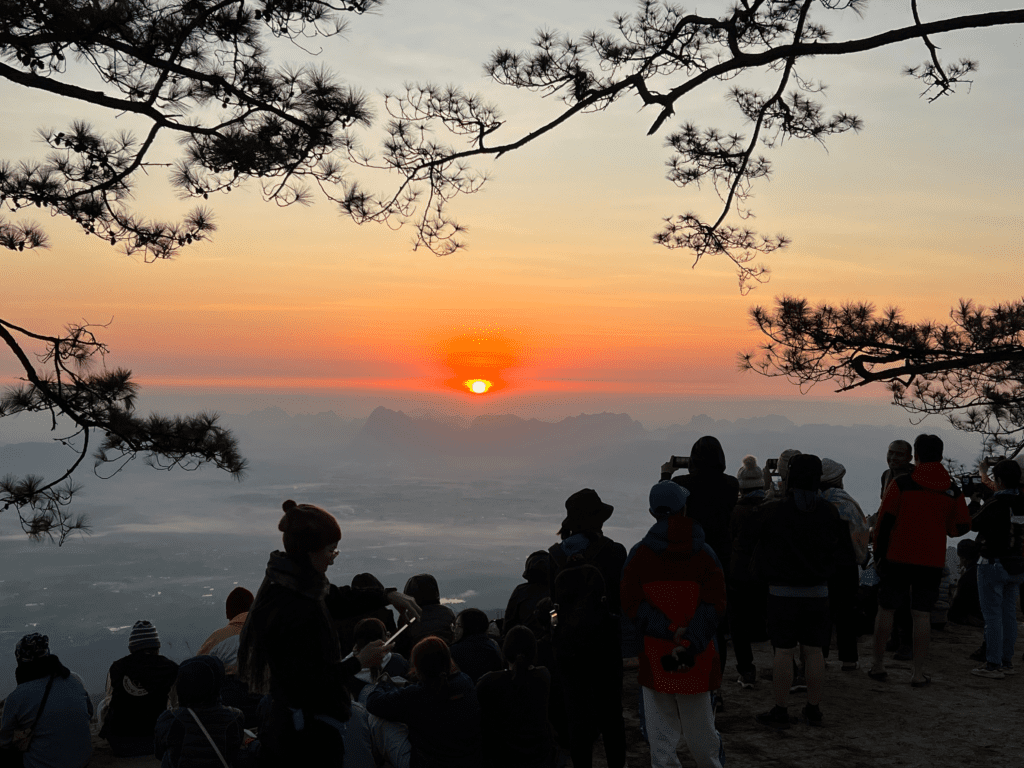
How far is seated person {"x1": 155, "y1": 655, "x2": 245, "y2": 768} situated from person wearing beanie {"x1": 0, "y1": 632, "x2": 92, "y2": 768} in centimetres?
85

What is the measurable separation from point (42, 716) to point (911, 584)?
506 centimetres

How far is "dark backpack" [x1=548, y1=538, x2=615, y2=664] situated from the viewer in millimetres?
3781

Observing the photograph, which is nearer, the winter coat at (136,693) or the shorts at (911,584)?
the winter coat at (136,693)

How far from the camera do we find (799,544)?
4.33 meters

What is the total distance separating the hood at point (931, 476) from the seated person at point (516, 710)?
2888 mm

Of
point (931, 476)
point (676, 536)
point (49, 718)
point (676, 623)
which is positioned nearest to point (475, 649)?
point (676, 623)

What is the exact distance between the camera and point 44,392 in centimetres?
636

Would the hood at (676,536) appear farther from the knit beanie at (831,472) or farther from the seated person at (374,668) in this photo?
the knit beanie at (831,472)

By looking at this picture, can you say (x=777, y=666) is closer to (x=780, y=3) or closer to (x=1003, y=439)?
(x=780, y=3)

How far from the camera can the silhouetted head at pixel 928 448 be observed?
5.13 metres

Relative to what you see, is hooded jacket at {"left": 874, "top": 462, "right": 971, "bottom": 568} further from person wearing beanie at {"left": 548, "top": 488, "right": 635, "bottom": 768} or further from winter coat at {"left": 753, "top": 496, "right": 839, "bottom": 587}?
person wearing beanie at {"left": 548, "top": 488, "right": 635, "bottom": 768}

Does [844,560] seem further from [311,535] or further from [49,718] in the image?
[49,718]

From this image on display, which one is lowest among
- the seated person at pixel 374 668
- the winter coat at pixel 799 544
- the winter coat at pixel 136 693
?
the winter coat at pixel 136 693

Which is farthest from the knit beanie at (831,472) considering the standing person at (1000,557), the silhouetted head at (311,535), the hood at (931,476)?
the silhouetted head at (311,535)
